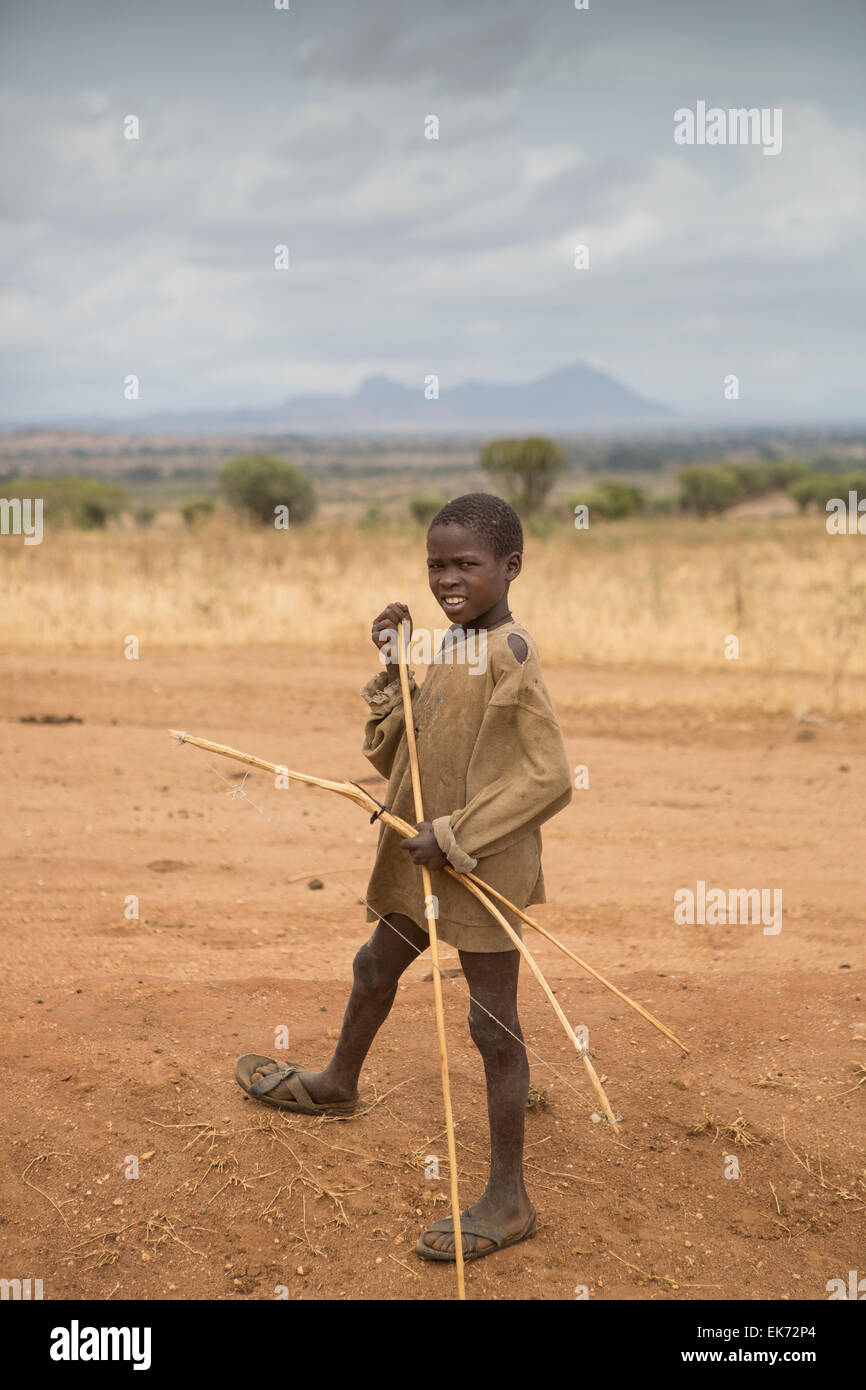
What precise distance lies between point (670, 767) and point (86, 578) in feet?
29.1

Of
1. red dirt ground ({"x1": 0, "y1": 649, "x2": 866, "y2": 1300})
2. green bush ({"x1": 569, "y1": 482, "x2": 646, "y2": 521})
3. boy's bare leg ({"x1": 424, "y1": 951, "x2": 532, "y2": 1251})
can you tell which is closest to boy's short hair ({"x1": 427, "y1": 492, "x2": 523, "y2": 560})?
boy's bare leg ({"x1": 424, "y1": 951, "x2": 532, "y2": 1251})

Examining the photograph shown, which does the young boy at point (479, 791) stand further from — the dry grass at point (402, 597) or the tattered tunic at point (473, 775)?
the dry grass at point (402, 597)

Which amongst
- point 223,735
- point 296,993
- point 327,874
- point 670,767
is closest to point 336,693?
point 223,735

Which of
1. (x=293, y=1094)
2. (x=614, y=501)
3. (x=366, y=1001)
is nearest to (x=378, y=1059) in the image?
(x=293, y=1094)

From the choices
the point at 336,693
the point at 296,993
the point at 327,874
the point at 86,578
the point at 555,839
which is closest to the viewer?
the point at 296,993

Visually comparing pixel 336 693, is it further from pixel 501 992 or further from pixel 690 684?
pixel 501 992

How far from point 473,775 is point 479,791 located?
1.8 inches

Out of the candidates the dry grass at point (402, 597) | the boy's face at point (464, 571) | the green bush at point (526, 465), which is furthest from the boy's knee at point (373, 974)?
the green bush at point (526, 465)

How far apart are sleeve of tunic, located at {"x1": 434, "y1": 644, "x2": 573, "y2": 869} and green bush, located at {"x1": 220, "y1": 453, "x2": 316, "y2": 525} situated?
31.9 m

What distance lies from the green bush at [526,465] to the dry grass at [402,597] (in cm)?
1992

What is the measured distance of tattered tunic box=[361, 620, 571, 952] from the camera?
253 centimetres

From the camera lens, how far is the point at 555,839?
6.06 m

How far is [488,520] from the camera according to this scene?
2568 millimetres

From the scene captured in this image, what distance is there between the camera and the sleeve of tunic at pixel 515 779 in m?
2.52
